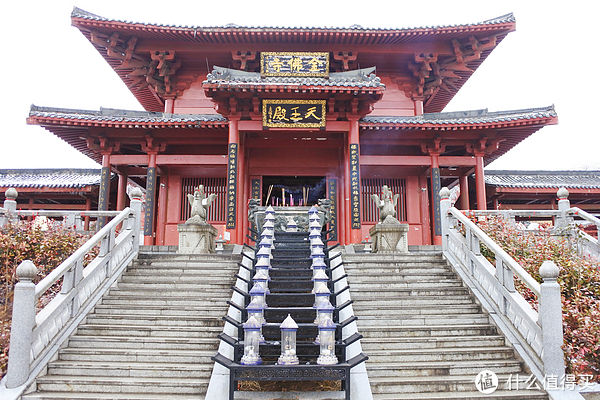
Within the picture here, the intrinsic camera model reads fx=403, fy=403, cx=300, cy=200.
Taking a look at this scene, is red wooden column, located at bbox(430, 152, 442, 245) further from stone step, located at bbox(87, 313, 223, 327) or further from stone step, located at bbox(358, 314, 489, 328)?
stone step, located at bbox(87, 313, 223, 327)

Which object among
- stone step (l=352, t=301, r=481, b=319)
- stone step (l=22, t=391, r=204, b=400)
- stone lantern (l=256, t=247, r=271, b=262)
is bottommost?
stone step (l=22, t=391, r=204, b=400)

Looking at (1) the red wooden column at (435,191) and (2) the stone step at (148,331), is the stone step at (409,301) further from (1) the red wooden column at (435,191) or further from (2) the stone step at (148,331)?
(1) the red wooden column at (435,191)

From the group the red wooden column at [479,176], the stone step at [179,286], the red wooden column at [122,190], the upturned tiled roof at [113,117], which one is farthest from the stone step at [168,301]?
the red wooden column at [479,176]

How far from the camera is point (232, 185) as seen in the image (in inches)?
447

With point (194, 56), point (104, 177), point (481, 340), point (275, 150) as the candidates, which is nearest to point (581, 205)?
point (275, 150)

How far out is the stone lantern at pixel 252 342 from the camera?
4773 millimetres

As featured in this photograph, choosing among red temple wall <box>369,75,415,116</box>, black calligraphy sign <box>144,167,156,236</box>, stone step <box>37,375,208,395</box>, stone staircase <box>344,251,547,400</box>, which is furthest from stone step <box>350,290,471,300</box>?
red temple wall <box>369,75,415,116</box>

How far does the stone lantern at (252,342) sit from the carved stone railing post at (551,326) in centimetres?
362

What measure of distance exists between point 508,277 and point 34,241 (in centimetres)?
850

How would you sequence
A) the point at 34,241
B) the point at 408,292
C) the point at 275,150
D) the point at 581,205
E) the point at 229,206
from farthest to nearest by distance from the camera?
the point at 581,205 < the point at 275,150 < the point at 229,206 < the point at 34,241 < the point at 408,292

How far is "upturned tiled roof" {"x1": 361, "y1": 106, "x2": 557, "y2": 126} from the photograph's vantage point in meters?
11.9

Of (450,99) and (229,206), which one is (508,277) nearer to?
(229,206)

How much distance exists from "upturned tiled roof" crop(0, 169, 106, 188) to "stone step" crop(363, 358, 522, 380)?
507 inches

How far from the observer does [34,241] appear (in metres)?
7.83
